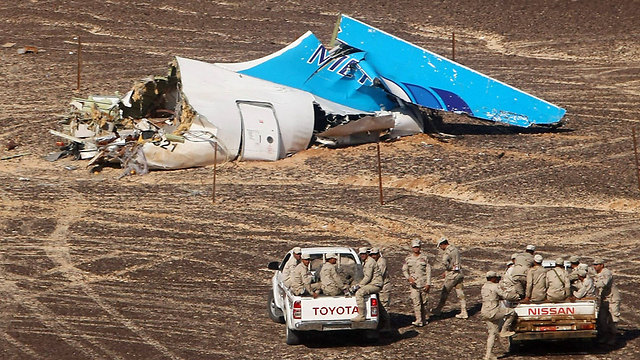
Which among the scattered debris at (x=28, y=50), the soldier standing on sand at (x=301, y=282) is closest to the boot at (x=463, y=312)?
the soldier standing on sand at (x=301, y=282)

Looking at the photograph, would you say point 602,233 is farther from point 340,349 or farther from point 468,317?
point 340,349

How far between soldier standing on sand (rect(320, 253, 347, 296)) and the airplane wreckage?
12247 millimetres

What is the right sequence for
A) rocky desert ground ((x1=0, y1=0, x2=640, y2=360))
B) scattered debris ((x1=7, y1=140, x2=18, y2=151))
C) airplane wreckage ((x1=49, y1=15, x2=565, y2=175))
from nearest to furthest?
rocky desert ground ((x1=0, y1=0, x2=640, y2=360)) < airplane wreckage ((x1=49, y1=15, x2=565, y2=175)) < scattered debris ((x1=7, y1=140, x2=18, y2=151))

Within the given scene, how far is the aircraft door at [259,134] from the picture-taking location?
1154 inches

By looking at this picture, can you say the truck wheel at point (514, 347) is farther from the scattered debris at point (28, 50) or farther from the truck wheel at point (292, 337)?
the scattered debris at point (28, 50)

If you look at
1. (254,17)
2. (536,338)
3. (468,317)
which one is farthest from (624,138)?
(254,17)

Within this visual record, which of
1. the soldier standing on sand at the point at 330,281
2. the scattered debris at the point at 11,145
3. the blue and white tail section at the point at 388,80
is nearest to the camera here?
the soldier standing on sand at the point at 330,281

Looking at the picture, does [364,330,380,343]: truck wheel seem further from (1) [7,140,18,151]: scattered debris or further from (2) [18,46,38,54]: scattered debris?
(2) [18,46,38,54]: scattered debris

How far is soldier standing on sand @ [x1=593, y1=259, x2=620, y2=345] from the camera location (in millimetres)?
17109

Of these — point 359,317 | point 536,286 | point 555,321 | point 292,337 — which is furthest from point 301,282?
point 555,321

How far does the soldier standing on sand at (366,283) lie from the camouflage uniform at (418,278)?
1161 millimetres

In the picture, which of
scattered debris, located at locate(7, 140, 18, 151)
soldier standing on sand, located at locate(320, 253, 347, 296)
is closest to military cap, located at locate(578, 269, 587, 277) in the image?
soldier standing on sand, located at locate(320, 253, 347, 296)

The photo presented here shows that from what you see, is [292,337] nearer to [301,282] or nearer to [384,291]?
[301,282]

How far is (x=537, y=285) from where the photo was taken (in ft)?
55.2
